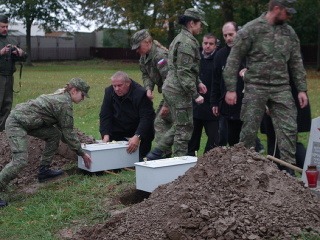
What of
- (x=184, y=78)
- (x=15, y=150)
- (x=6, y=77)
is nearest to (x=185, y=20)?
(x=184, y=78)

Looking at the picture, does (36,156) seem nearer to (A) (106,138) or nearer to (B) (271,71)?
(A) (106,138)

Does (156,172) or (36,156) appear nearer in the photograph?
(156,172)

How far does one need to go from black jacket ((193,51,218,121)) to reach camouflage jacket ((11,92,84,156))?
1.71m

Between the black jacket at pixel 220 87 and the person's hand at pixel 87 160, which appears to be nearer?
the black jacket at pixel 220 87

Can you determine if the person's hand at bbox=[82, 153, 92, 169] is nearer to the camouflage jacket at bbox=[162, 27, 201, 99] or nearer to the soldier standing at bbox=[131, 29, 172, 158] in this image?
the soldier standing at bbox=[131, 29, 172, 158]

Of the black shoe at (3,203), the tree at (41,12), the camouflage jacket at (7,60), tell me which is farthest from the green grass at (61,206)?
the tree at (41,12)

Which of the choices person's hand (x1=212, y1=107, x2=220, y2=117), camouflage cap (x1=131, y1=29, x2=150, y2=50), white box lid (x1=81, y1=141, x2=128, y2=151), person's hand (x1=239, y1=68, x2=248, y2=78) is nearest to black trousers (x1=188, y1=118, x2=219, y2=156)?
person's hand (x1=212, y1=107, x2=220, y2=117)

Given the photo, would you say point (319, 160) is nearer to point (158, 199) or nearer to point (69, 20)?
point (158, 199)

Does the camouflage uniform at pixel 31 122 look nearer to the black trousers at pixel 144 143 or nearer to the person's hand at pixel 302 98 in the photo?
the black trousers at pixel 144 143

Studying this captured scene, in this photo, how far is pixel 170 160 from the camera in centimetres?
664

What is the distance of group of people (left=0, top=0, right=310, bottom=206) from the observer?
6473mm

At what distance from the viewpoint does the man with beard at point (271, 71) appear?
6.44 metres

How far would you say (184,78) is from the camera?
7305mm

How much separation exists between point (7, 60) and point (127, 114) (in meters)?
3.68
